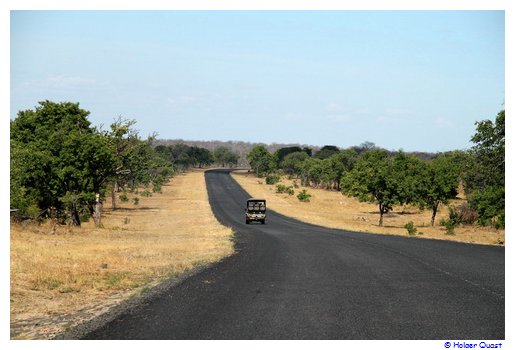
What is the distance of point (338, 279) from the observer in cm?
1567

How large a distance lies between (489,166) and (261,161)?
13627 cm

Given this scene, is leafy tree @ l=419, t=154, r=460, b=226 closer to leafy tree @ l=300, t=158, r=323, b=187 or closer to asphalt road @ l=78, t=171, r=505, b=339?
asphalt road @ l=78, t=171, r=505, b=339

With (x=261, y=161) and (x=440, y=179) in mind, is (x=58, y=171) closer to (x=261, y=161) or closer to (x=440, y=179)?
(x=440, y=179)

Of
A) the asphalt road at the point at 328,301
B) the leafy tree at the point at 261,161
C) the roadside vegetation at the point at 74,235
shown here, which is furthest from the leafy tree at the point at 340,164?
the asphalt road at the point at 328,301

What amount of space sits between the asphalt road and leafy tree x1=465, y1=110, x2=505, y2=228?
11.7 meters

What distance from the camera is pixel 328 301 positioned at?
12336 millimetres

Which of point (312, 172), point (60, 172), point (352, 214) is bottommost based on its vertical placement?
point (352, 214)

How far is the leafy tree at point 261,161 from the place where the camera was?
167 metres

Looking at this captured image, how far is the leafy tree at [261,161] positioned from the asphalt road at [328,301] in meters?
146

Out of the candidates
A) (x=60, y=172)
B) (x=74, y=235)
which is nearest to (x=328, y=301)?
(x=74, y=235)

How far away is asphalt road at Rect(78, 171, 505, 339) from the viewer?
974 cm

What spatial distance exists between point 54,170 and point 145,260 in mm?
18230

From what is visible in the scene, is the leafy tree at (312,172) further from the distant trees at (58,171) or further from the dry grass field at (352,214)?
the distant trees at (58,171)
